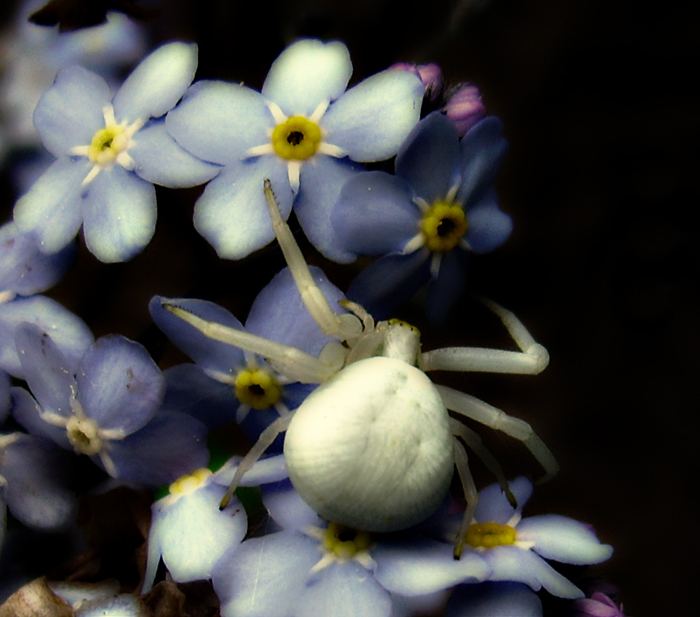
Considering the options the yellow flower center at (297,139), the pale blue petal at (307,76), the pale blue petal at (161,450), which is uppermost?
the pale blue petal at (307,76)

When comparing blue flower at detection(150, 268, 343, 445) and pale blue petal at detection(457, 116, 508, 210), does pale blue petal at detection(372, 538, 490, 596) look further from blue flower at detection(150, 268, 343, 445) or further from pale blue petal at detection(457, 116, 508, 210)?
pale blue petal at detection(457, 116, 508, 210)

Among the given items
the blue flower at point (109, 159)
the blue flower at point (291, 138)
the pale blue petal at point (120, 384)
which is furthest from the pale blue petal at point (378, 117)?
the pale blue petal at point (120, 384)

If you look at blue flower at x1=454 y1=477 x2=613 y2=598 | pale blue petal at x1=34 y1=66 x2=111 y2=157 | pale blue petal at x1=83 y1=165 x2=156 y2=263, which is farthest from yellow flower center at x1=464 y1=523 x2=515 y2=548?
pale blue petal at x1=34 y1=66 x2=111 y2=157

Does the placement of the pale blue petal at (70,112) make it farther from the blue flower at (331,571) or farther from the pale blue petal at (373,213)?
the blue flower at (331,571)

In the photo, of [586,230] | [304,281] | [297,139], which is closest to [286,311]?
[304,281]

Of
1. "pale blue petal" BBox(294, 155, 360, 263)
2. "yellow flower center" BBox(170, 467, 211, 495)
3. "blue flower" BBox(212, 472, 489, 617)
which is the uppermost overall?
"pale blue petal" BBox(294, 155, 360, 263)
